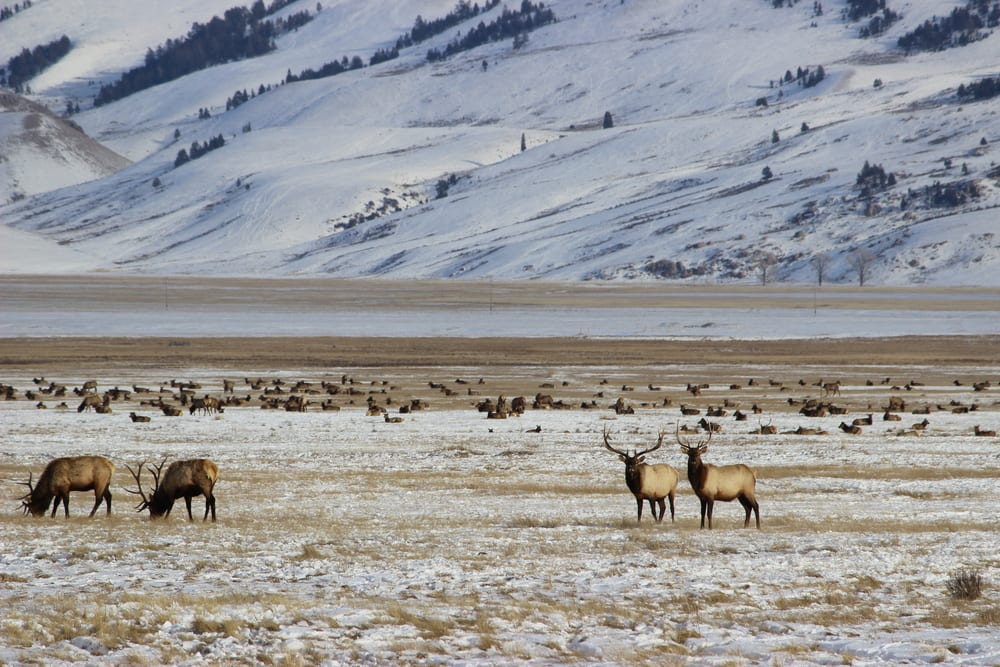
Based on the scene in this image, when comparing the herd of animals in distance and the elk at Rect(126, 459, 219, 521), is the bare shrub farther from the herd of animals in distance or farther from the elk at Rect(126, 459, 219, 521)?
the elk at Rect(126, 459, 219, 521)

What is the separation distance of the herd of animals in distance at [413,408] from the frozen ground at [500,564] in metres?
0.54

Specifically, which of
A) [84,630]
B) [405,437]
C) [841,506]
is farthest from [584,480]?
[84,630]

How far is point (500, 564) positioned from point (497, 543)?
1.44m

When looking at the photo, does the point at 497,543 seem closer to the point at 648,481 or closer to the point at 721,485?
the point at 648,481

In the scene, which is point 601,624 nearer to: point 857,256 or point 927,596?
point 927,596

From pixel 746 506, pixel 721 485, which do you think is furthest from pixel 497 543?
pixel 746 506

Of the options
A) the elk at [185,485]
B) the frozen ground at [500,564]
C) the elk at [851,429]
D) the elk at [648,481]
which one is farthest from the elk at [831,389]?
the elk at [185,485]

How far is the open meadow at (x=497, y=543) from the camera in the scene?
11.2 meters

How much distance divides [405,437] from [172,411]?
889cm

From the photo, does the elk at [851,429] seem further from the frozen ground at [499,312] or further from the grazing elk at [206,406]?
the frozen ground at [499,312]

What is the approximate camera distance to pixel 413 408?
39281 millimetres

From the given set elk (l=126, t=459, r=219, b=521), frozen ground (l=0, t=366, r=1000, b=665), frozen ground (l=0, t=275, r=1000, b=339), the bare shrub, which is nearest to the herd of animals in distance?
elk (l=126, t=459, r=219, b=521)

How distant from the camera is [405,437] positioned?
3127 centimetres

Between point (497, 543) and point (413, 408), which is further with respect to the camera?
point (413, 408)
